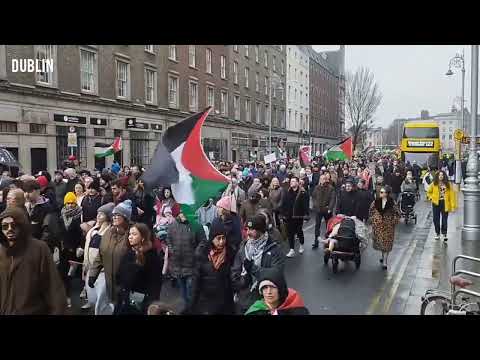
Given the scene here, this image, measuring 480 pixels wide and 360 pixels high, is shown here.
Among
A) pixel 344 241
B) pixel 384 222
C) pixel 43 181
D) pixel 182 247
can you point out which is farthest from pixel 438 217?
pixel 43 181

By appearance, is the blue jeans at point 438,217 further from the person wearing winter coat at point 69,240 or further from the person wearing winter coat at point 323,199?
the person wearing winter coat at point 69,240

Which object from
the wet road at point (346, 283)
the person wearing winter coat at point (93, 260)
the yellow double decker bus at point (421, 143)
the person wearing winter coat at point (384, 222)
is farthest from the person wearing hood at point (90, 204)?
the yellow double decker bus at point (421, 143)

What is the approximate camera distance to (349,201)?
10305mm

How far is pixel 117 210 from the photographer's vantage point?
5820 mm

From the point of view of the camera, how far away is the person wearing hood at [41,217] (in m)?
6.80

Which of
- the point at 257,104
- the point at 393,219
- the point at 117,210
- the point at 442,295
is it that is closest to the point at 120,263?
the point at 117,210

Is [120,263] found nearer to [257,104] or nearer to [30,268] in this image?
[30,268]

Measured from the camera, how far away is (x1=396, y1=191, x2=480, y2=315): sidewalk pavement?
24.0 feet

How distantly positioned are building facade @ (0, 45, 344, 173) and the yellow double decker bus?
13.3 metres

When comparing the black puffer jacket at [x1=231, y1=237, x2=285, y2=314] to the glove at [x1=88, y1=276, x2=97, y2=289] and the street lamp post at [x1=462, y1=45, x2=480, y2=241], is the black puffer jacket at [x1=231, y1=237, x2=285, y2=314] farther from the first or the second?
the street lamp post at [x1=462, y1=45, x2=480, y2=241]

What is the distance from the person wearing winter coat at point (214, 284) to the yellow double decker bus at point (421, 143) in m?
29.9
